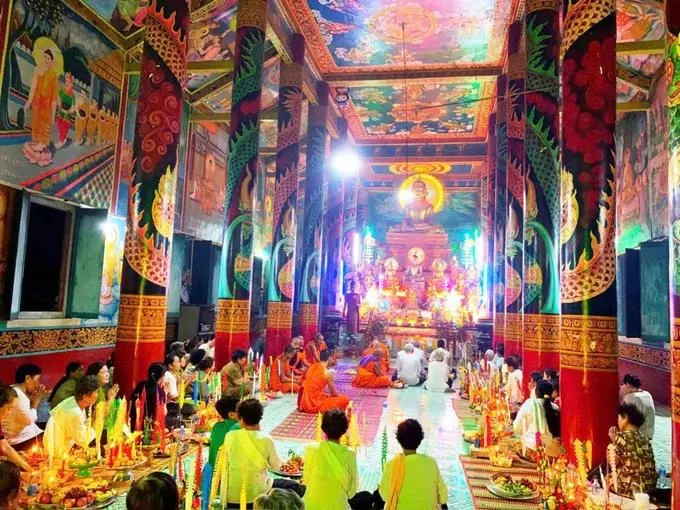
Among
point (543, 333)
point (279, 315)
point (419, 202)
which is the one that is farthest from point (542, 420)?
point (419, 202)

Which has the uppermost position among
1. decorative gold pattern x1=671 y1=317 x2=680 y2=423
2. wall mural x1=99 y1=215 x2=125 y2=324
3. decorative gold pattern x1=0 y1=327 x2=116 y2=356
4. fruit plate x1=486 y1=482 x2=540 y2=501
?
wall mural x1=99 y1=215 x2=125 y2=324

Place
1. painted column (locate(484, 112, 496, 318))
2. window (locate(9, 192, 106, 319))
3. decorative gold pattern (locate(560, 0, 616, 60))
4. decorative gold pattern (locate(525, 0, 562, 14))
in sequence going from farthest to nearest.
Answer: painted column (locate(484, 112, 496, 318)) → window (locate(9, 192, 106, 319)) → decorative gold pattern (locate(525, 0, 562, 14)) → decorative gold pattern (locate(560, 0, 616, 60))

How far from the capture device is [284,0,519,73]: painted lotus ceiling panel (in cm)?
1045

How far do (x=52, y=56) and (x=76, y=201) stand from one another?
2.28 meters

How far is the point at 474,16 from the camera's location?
10688mm

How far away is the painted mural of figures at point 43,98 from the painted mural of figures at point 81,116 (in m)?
0.55

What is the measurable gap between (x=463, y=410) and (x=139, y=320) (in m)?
5.14

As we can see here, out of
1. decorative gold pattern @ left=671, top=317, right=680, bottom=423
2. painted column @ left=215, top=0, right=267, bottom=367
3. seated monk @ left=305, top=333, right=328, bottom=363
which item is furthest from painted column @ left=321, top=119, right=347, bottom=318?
decorative gold pattern @ left=671, top=317, right=680, bottom=423

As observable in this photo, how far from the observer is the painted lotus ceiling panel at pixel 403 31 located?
411 inches

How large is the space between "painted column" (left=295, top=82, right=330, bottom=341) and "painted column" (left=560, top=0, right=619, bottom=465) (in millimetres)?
7932

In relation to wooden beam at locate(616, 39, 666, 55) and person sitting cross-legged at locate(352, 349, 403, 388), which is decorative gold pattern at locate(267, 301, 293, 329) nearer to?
person sitting cross-legged at locate(352, 349, 403, 388)

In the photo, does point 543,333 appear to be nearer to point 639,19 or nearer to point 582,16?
point 582,16

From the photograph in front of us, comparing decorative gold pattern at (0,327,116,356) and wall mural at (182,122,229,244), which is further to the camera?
wall mural at (182,122,229,244)

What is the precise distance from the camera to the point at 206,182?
1361 cm
